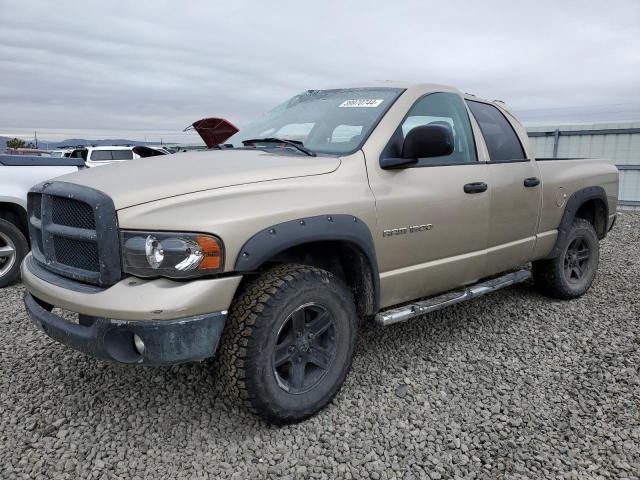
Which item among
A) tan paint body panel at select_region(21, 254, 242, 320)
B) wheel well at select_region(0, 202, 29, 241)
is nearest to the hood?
tan paint body panel at select_region(21, 254, 242, 320)

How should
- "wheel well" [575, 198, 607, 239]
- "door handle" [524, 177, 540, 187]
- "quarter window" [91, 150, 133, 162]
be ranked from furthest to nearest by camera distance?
"quarter window" [91, 150, 133, 162] → "wheel well" [575, 198, 607, 239] → "door handle" [524, 177, 540, 187]

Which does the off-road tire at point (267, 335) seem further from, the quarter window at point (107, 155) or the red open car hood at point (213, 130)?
the quarter window at point (107, 155)

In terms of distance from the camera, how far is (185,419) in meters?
2.87

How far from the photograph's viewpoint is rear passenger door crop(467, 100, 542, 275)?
3.90 metres

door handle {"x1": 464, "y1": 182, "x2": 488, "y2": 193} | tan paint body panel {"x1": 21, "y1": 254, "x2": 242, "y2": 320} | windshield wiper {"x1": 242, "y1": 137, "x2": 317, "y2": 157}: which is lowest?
tan paint body panel {"x1": 21, "y1": 254, "x2": 242, "y2": 320}

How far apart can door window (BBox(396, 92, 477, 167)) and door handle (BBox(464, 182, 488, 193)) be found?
18cm

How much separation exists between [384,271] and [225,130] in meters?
4.12

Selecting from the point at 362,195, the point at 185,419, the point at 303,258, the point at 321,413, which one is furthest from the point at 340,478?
the point at 362,195

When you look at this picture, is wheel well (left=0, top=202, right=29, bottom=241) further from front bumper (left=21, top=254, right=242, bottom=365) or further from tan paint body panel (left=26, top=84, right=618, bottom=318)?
front bumper (left=21, top=254, right=242, bottom=365)

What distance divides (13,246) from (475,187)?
4.69 meters

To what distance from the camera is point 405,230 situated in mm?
3170

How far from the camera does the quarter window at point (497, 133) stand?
4.05 meters

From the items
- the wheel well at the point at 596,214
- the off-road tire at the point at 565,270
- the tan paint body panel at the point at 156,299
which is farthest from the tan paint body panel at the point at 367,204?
the wheel well at the point at 596,214

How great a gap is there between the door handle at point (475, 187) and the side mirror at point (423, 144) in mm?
559
